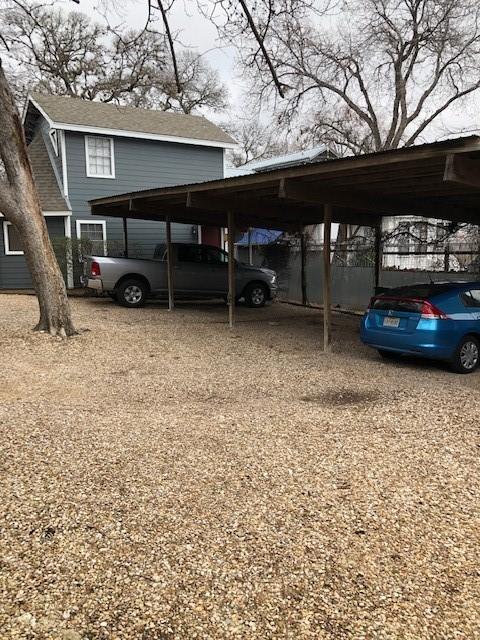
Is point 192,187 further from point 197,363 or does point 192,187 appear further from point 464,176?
point 464,176

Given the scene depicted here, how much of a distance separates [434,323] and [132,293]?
9659mm

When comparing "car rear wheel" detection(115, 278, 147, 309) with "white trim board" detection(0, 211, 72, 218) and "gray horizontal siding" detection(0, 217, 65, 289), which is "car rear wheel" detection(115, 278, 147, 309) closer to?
"white trim board" detection(0, 211, 72, 218)

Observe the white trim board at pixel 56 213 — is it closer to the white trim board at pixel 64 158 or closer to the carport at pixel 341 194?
the white trim board at pixel 64 158

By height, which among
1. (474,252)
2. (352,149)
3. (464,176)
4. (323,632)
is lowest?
(323,632)

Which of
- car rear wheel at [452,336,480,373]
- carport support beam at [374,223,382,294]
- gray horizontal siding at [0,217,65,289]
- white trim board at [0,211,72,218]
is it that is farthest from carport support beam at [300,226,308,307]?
car rear wheel at [452,336,480,373]

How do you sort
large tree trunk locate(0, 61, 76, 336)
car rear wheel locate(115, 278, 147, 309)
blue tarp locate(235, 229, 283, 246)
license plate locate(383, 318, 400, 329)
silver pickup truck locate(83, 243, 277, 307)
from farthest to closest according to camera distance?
blue tarp locate(235, 229, 283, 246) < car rear wheel locate(115, 278, 147, 309) < silver pickup truck locate(83, 243, 277, 307) < large tree trunk locate(0, 61, 76, 336) < license plate locate(383, 318, 400, 329)

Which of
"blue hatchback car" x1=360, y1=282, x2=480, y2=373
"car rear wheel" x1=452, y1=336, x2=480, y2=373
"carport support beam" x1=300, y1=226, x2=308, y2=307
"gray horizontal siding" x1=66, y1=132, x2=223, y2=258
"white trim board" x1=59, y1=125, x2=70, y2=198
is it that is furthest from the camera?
"gray horizontal siding" x1=66, y1=132, x2=223, y2=258

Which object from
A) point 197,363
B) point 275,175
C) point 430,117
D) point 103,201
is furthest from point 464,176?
point 430,117

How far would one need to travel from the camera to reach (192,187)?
1106cm

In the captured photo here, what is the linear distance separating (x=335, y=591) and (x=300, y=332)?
920cm

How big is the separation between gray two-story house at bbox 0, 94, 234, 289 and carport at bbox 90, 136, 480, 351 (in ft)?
11.2

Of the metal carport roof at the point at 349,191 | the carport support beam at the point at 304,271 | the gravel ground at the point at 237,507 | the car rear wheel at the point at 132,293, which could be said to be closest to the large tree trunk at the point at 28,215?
the gravel ground at the point at 237,507

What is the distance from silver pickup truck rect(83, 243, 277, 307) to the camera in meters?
14.8

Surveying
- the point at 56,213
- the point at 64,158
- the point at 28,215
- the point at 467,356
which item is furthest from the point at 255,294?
the point at 467,356
